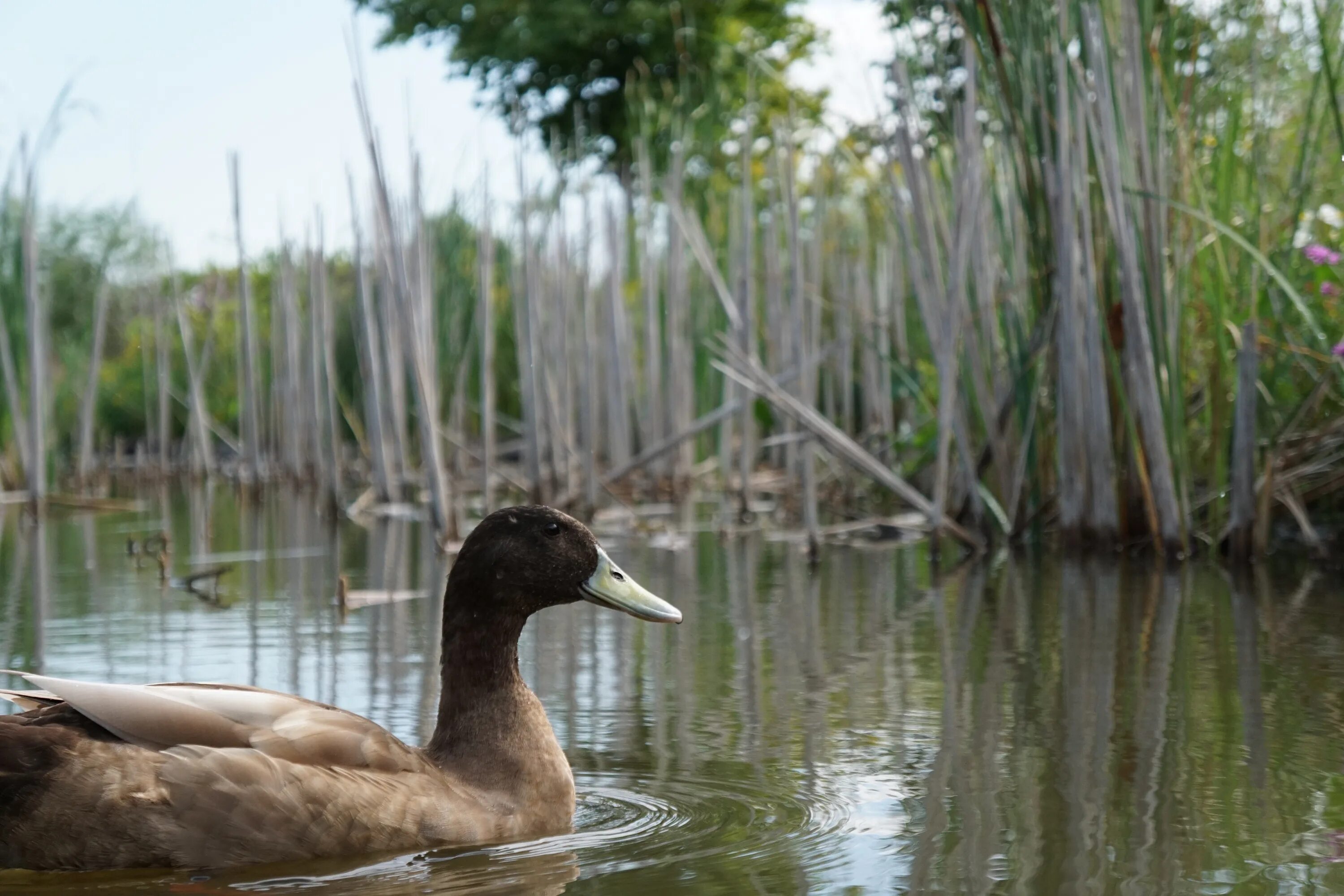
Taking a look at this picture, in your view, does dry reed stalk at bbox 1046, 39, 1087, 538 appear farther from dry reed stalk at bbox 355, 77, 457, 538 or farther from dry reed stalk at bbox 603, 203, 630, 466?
dry reed stalk at bbox 603, 203, 630, 466

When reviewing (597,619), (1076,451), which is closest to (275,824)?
(597,619)

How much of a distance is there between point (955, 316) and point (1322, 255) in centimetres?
139

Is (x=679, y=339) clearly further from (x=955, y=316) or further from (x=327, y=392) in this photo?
(x=955, y=316)

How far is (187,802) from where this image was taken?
116 inches

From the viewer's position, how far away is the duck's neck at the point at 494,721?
10.7 ft

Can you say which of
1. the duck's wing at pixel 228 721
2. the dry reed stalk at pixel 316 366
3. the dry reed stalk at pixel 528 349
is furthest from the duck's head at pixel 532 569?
the dry reed stalk at pixel 316 366

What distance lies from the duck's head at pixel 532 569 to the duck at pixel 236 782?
0.32m

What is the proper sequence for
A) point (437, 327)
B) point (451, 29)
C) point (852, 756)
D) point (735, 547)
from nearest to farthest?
point (852, 756) < point (735, 547) < point (437, 327) < point (451, 29)

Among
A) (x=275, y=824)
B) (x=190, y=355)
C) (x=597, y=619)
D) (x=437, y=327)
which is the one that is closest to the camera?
(x=275, y=824)

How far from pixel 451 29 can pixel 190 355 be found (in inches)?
636

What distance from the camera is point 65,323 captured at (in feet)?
103

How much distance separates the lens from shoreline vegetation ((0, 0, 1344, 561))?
658 cm

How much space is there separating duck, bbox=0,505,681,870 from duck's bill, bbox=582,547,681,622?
36cm

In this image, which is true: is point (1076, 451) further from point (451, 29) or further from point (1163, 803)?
point (451, 29)
